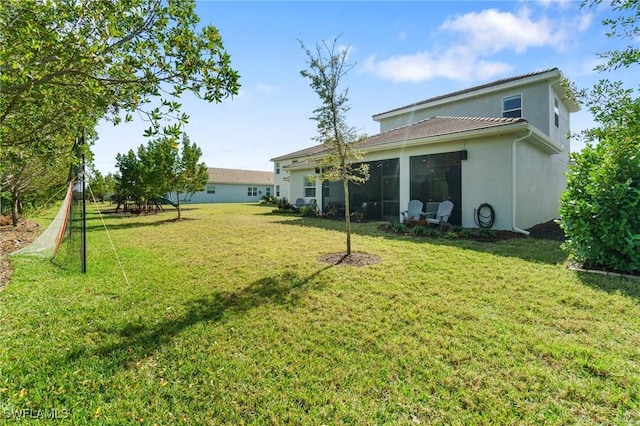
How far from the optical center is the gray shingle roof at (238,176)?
37759mm

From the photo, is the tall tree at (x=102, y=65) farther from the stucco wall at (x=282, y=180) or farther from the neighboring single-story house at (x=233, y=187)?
the neighboring single-story house at (x=233, y=187)

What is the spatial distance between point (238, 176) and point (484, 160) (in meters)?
35.7

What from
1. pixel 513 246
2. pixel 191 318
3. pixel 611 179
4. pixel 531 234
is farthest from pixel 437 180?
pixel 191 318

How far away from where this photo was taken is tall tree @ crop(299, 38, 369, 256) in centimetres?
600

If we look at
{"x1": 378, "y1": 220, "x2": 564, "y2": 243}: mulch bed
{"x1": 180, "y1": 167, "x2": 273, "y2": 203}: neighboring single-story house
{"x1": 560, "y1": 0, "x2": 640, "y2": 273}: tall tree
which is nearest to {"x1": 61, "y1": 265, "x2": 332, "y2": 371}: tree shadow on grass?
{"x1": 560, "y1": 0, "x2": 640, "y2": 273}: tall tree

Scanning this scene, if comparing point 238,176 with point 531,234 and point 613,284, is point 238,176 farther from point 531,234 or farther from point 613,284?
point 613,284

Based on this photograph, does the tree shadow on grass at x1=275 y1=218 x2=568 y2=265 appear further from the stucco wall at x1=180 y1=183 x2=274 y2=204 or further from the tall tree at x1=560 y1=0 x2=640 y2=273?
the stucco wall at x1=180 y1=183 x2=274 y2=204

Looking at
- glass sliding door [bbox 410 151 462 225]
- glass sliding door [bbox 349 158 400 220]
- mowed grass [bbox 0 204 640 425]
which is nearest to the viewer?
mowed grass [bbox 0 204 640 425]

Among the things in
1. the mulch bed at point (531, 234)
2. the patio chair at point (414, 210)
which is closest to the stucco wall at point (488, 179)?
the mulch bed at point (531, 234)

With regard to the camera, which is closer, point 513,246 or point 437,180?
point 513,246

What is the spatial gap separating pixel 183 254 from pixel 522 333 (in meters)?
6.95

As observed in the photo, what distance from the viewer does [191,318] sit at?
12.2 feet

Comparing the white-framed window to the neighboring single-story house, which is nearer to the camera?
the white-framed window

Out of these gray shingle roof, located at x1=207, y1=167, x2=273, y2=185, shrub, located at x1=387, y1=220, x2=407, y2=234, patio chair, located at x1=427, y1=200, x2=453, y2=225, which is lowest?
shrub, located at x1=387, y1=220, x2=407, y2=234
